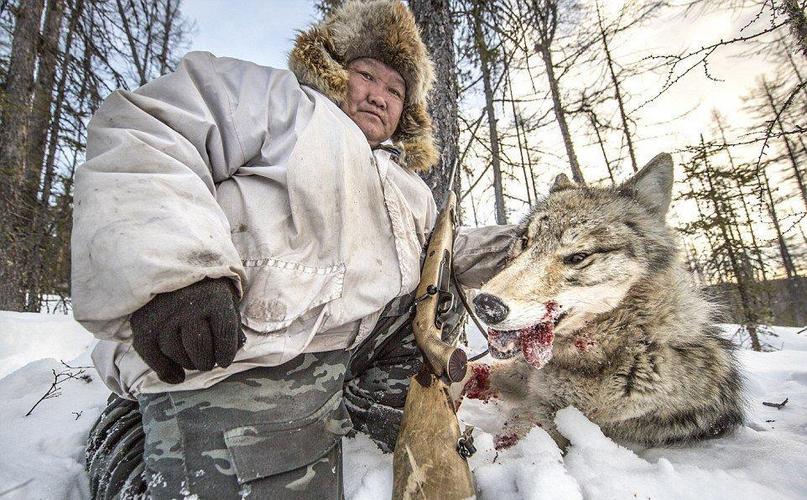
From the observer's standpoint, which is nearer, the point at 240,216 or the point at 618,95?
the point at 240,216

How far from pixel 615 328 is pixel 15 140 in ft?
30.4

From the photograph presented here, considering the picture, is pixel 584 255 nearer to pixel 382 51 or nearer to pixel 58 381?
pixel 382 51

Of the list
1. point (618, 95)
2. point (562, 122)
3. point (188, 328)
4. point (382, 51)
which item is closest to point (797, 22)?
point (382, 51)

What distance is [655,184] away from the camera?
2.22 m

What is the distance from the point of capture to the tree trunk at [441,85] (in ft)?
12.5

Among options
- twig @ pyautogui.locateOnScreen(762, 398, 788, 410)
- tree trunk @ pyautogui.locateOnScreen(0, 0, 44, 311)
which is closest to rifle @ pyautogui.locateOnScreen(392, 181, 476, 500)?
twig @ pyautogui.locateOnScreen(762, 398, 788, 410)

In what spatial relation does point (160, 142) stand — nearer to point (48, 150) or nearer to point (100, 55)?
point (100, 55)

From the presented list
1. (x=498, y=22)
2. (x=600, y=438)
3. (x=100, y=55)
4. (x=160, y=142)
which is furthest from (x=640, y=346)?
(x=100, y=55)

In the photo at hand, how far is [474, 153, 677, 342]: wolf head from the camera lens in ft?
5.87

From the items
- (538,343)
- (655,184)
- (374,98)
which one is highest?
(374,98)

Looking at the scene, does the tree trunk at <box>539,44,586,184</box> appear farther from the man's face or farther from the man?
the man

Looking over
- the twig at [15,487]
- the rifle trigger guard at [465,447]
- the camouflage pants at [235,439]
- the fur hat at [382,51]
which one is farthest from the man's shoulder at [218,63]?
the twig at [15,487]

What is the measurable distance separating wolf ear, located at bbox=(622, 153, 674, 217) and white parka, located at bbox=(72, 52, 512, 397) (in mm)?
1484

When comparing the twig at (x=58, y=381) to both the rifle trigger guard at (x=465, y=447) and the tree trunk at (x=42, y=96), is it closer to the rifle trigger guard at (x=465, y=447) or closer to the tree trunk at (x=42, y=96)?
the rifle trigger guard at (x=465, y=447)
